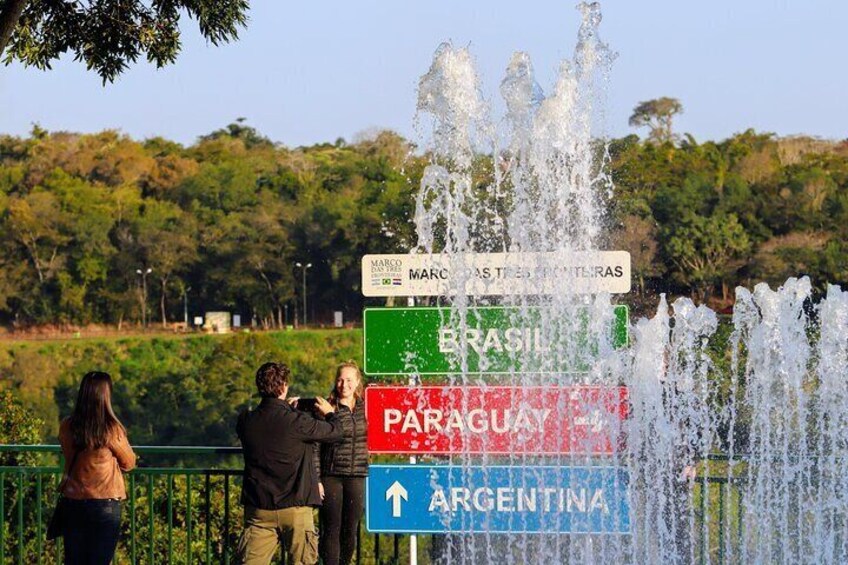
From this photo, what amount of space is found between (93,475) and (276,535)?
40.3 inches

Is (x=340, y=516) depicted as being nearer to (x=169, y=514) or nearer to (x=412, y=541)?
(x=412, y=541)

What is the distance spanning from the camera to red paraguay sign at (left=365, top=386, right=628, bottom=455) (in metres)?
10.1

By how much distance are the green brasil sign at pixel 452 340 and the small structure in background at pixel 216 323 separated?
3445 inches

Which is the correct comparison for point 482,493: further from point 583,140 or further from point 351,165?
point 351,165

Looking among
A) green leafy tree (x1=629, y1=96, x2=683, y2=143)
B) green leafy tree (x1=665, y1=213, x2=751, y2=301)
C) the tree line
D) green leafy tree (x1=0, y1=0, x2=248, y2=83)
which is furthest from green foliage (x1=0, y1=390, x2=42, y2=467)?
green leafy tree (x1=629, y1=96, x2=683, y2=143)

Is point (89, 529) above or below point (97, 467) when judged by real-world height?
below

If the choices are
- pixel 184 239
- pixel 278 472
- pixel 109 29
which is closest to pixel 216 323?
pixel 184 239

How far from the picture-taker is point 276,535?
8.80 meters

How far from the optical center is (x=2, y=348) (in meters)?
89.2

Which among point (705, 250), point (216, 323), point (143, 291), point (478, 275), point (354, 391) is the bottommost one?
point (354, 391)

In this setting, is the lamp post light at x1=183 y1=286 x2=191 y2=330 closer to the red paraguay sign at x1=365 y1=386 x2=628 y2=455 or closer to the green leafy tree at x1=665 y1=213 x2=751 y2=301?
the green leafy tree at x1=665 y1=213 x2=751 y2=301

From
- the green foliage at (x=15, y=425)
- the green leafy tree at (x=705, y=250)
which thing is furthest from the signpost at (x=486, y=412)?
the green leafy tree at (x=705, y=250)

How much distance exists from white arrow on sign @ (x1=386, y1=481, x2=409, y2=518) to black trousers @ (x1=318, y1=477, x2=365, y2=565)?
0.68 meters

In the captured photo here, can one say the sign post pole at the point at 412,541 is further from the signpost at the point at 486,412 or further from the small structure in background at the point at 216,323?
the small structure in background at the point at 216,323
